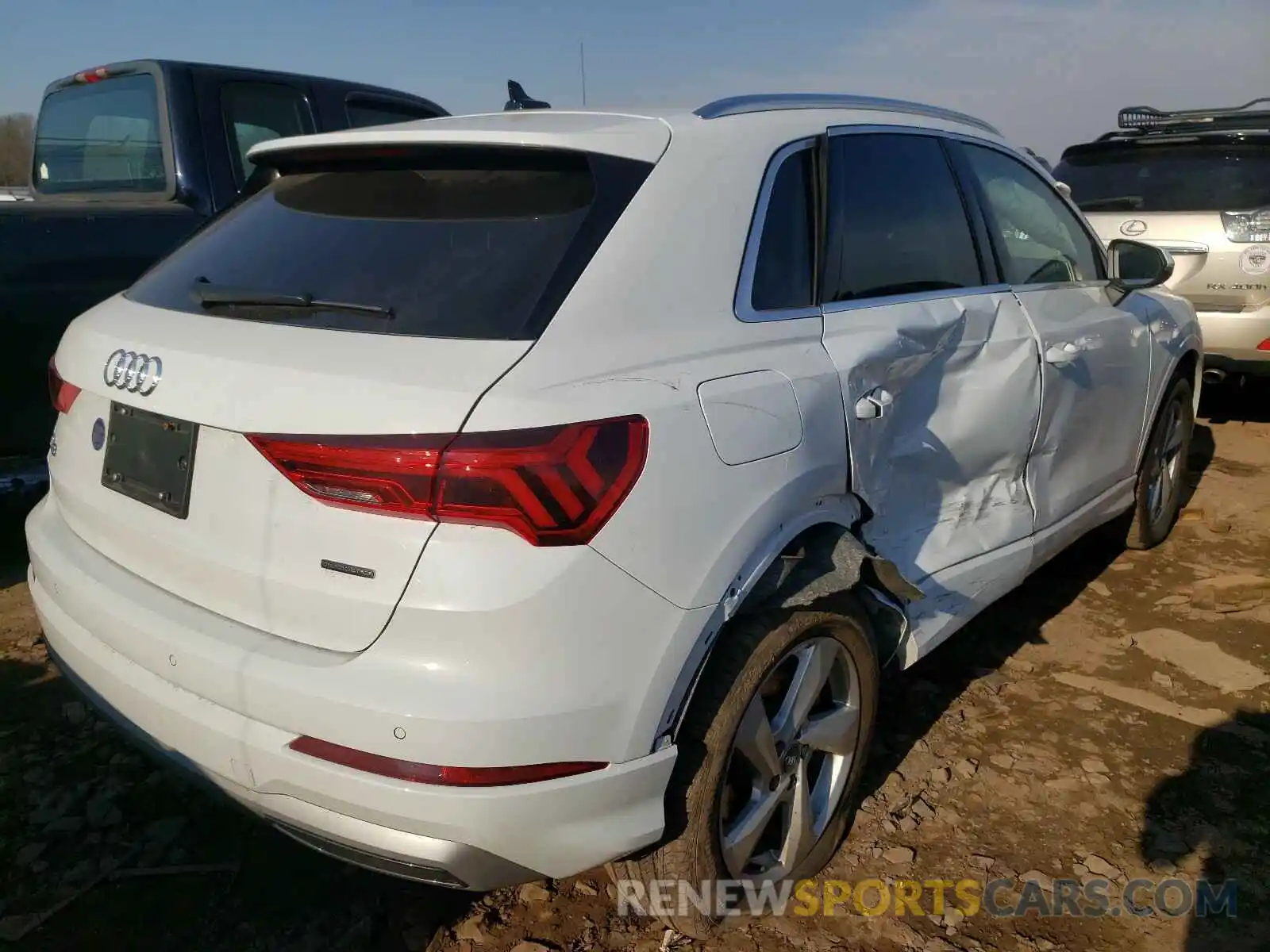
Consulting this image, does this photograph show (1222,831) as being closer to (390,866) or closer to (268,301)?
(390,866)

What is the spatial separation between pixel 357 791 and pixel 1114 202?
645 centimetres

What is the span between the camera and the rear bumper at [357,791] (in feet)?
5.60

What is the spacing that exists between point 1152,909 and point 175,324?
8.40 ft

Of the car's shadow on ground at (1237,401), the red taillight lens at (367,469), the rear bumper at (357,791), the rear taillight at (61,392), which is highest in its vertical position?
the red taillight lens at (367,469)

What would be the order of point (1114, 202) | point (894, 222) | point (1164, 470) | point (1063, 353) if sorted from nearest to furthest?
1. point (894, 222)
2. point (1063, 353)
3. point (1164, 470)
4. point (1114, 202)

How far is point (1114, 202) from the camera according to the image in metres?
6.57

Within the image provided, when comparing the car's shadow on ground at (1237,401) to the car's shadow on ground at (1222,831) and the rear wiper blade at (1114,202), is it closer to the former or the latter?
the rear wiper blade at (1114,202)

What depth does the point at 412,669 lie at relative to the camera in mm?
1676

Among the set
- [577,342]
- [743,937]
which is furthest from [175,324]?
[743,937]

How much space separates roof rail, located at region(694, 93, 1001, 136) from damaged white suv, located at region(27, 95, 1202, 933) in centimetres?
2

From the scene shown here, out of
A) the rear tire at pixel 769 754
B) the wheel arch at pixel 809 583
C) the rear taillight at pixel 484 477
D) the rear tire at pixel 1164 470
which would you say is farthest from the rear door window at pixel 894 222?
the rear tire at pixel 1164 470

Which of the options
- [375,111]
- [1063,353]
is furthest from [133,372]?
[375,111]

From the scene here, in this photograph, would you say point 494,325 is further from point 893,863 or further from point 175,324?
point 893,863

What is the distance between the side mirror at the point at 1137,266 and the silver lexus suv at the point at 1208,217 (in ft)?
8.61
